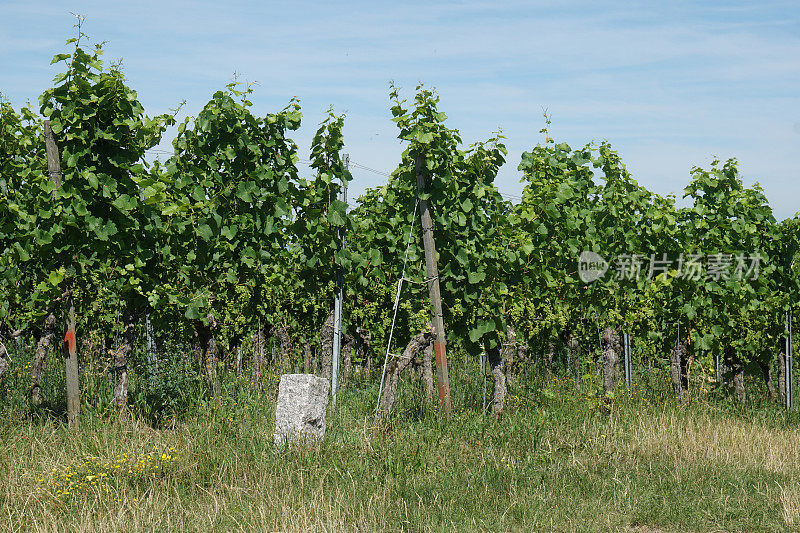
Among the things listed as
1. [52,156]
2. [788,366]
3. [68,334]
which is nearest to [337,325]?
[68,334]

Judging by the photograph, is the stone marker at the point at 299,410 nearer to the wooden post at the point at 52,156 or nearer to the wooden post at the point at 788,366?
the wooden post at the point at 52,156

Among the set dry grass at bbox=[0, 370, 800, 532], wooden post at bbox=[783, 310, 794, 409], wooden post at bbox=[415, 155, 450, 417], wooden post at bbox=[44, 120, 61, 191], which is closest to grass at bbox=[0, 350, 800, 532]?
dry grass at bbox=[0, 370, 800, 532]

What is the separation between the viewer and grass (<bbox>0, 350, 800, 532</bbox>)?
15.4 feet

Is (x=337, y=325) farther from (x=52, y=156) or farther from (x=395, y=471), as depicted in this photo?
(x=52, y=156)

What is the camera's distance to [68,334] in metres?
6.59

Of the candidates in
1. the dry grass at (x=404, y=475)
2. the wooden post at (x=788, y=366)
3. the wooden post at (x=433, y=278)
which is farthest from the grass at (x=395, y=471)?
the wooden post at (x=788, y=366)

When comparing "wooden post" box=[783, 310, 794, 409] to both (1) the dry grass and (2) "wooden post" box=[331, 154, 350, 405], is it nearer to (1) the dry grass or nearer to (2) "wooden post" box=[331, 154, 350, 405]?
(1) the dry grass

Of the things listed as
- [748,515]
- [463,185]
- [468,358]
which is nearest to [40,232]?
[463,185]

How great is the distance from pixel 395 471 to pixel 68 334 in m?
3.36

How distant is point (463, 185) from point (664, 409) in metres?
3.28

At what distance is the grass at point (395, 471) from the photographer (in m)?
4.68

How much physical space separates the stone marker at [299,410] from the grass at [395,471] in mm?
152

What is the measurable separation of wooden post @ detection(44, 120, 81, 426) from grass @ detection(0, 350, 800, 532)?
0.14 metres

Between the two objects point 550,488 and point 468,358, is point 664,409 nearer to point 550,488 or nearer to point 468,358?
point 550,488
